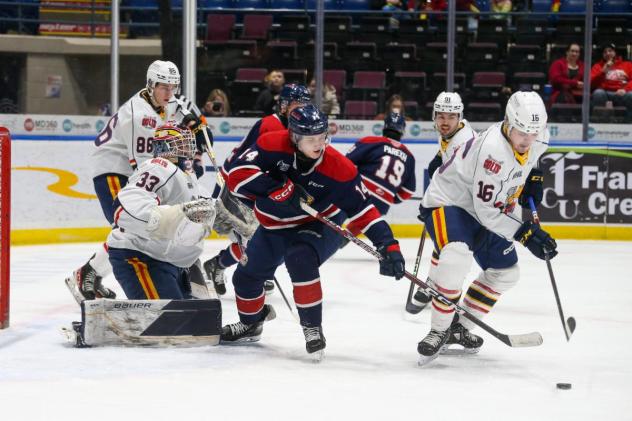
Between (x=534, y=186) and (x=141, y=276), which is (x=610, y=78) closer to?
(x=534, y=186)

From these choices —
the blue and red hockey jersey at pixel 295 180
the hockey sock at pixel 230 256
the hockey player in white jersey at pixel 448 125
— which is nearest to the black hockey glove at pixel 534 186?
the blue and red hockey jersey at pixel 295 180

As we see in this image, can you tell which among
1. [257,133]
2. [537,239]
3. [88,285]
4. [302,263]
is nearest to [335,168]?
[302,263]

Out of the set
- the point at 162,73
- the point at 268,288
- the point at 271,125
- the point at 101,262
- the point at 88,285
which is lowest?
the point at 268,288

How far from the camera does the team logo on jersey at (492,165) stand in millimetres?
4043

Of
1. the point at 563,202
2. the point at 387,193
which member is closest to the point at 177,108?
the point at 387,193

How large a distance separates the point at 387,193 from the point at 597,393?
2457 mm

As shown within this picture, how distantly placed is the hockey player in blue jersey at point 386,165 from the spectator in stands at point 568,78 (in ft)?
10.9

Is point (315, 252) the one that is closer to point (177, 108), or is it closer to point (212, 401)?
point (212, 401)

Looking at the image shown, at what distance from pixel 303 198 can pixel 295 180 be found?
11cm

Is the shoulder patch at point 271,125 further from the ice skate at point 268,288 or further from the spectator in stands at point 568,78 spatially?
the spectator in stands at point 568,78

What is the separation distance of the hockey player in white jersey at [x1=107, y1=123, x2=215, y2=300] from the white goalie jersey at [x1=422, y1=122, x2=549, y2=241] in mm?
977

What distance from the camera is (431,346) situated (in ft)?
13.3

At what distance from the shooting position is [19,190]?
313 inches

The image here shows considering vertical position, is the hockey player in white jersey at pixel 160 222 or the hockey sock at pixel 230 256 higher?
the hockey player in white jersey at pixel 160 222
